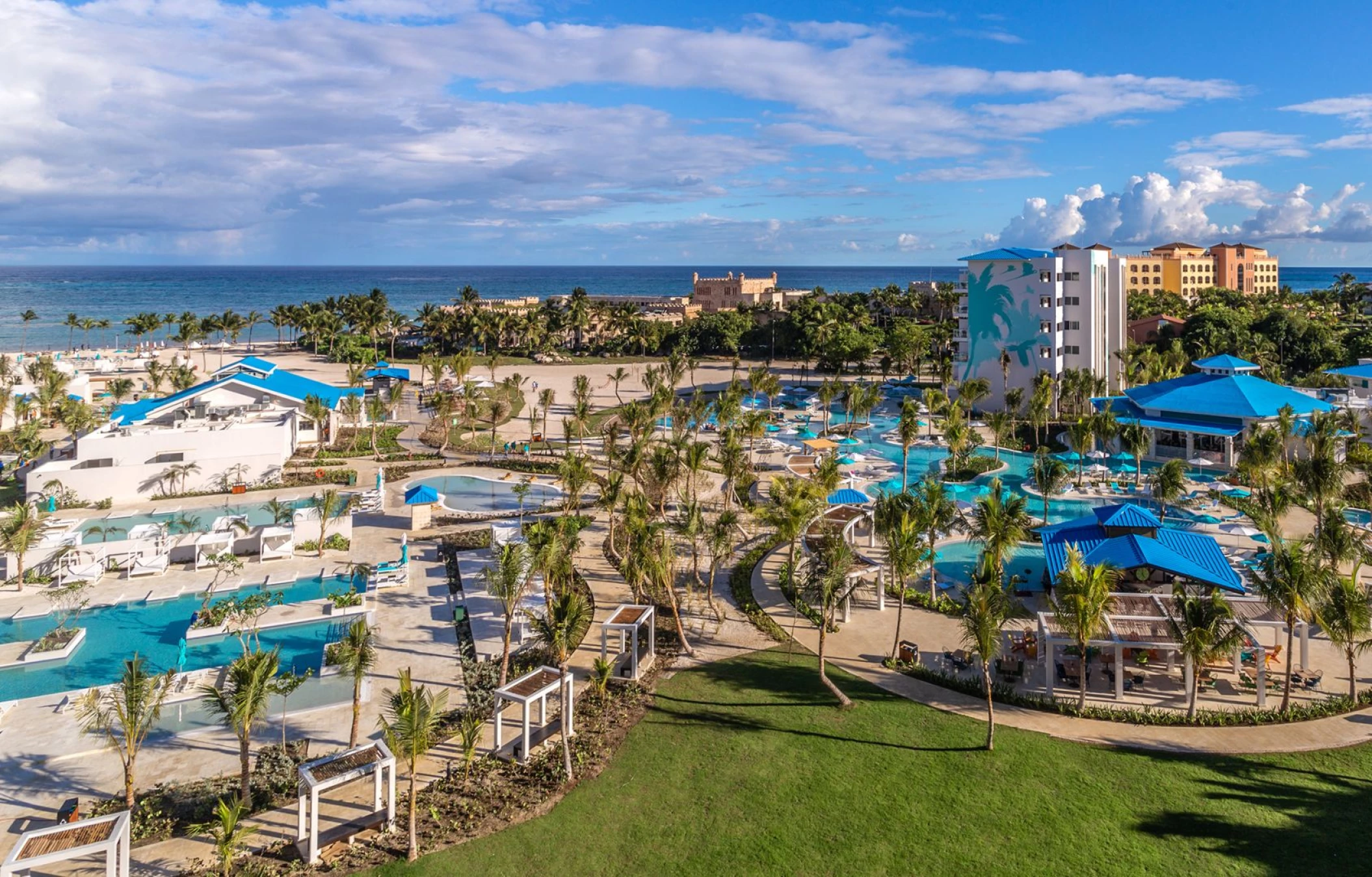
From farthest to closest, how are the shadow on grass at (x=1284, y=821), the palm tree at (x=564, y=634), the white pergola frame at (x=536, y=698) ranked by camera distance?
the white pergola frame at (x=536, y=698) → the palm tree at (x=564, y=634) → the shadow on grass at (x=1284, y=821)

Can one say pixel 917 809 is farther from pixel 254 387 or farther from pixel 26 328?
pixel 26 328

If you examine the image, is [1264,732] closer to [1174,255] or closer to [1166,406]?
[1166,406]

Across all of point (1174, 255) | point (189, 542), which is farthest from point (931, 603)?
point (1174, 255)

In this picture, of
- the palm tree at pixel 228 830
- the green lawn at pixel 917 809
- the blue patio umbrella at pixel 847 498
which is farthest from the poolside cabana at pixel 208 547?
the blue patio umbrella at pixel 847 498

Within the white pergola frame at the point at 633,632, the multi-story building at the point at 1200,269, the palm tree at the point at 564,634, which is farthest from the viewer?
the multi-story building at the point at 1200,269

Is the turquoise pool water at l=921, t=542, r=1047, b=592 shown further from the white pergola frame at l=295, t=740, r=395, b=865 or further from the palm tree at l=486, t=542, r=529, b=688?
the white pergola frame at l=295, t=740, r=395, b=865

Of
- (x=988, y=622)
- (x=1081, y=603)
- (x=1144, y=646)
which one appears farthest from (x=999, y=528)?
(x=988, y=622)

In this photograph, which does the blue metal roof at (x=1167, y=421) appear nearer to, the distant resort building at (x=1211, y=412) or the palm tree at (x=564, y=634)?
the distant resort building at (x=1211, y=412)
